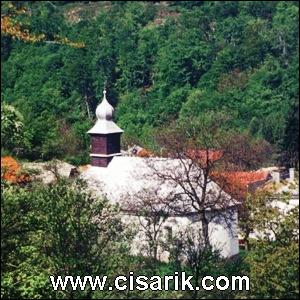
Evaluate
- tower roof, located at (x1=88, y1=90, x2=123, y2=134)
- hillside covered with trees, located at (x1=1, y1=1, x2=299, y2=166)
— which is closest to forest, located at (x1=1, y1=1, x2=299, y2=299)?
hillside covered with trees, located at (x1=1, y1=1, x2=299, y2=166)

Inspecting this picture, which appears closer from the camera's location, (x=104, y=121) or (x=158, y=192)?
(x=158, y=192)

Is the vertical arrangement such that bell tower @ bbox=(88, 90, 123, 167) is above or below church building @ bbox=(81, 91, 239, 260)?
above

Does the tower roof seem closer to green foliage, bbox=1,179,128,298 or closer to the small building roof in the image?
the small building roof

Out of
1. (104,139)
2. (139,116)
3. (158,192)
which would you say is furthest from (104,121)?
(139,116)

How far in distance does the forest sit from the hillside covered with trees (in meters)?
0.18

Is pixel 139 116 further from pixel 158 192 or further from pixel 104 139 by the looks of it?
pixel 158 192

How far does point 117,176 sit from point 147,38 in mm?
54286

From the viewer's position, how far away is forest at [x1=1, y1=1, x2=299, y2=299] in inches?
585

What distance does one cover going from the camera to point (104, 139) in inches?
1409

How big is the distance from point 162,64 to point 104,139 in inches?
1677

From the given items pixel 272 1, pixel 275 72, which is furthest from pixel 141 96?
pixel 272 1

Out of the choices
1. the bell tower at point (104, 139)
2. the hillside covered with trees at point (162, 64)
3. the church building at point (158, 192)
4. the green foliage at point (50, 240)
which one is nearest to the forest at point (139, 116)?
the green foliage at point (50, 240)

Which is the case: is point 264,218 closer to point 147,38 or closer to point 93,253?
point 93,253

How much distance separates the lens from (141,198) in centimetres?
2812
